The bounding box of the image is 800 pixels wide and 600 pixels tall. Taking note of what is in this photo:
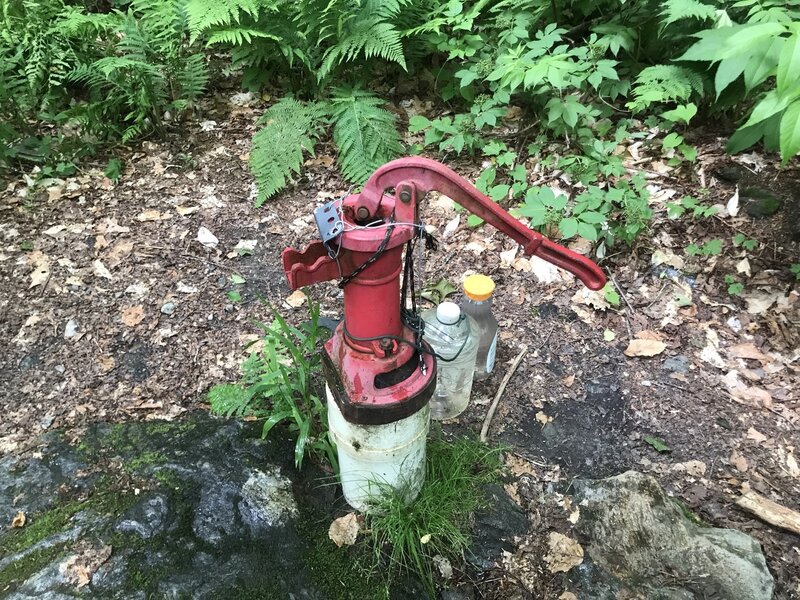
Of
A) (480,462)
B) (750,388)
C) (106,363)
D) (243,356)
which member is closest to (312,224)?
(243,356)

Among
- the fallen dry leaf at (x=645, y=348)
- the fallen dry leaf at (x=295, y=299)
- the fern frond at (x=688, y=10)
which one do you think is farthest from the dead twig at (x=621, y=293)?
the fallen dry leaf at (x=295, y=299)

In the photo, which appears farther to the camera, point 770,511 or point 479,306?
point 479,306

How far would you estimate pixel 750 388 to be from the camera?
2.55 metres

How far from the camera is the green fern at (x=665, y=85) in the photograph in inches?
124

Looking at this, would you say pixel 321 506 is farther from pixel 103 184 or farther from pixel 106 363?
pixel 103 184

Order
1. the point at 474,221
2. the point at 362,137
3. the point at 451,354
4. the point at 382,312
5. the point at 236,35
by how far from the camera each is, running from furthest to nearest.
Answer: the point at 236,35, the point at 362,137, the point at 474,221, the point at 451,354, the point at 382,312

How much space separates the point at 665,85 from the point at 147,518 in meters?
3.49

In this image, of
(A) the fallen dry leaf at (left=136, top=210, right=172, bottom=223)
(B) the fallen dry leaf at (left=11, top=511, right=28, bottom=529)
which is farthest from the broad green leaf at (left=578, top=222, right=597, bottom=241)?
(B) the fallen dry leaf at (left=11, top=511, right=28, bottom=529)

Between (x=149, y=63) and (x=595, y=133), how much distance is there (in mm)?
3248

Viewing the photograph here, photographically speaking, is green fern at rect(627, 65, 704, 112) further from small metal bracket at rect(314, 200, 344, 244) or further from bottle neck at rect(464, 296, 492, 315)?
small metal bracket at rect(314, 200, 344, 244)

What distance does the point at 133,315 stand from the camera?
116 inches

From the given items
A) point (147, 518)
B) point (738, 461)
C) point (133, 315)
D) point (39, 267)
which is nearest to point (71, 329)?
point (133, 315)

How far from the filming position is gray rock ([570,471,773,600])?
1.90 meters

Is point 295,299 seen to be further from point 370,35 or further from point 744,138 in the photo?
point 744,138
